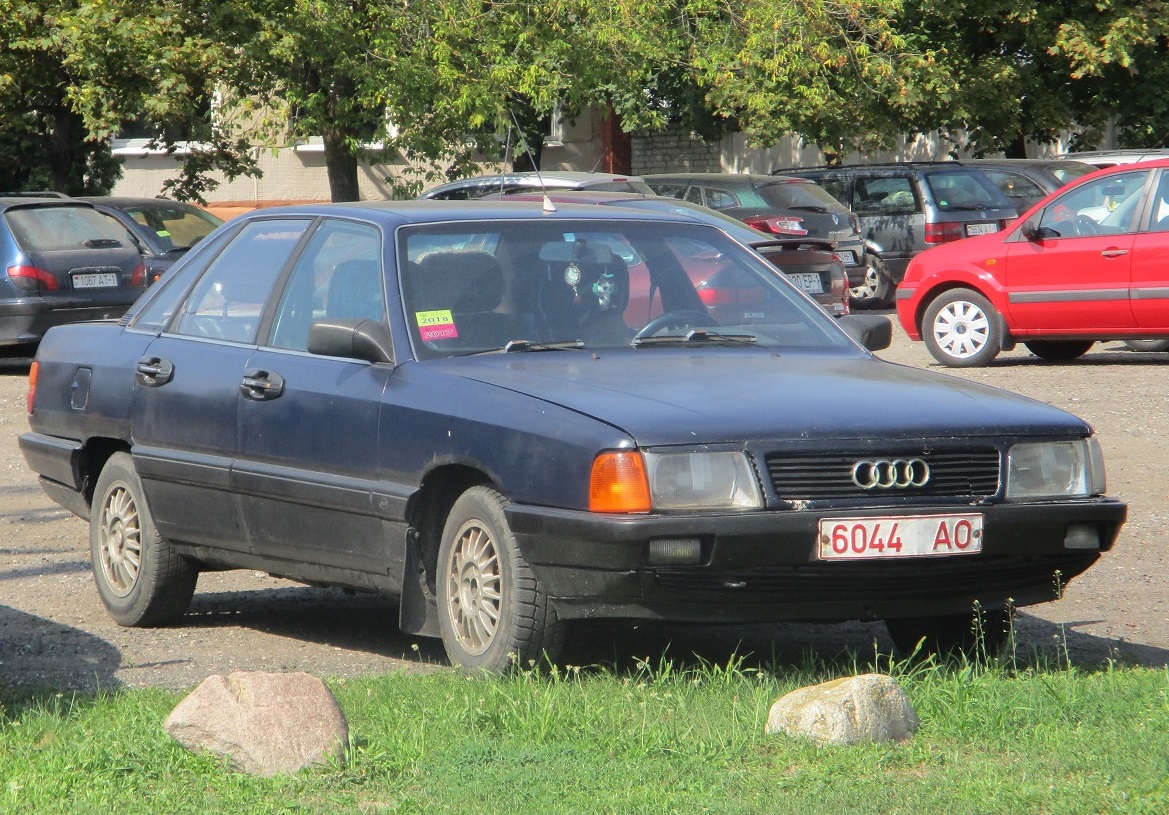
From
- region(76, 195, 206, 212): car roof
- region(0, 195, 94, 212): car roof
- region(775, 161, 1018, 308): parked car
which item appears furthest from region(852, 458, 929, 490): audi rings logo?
region(775, 161, 1018, 308): parked car

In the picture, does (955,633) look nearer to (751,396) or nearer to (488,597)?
(751,396)

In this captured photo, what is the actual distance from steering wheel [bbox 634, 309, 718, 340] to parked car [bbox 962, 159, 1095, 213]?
1691 cm

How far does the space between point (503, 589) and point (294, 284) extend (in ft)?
5.82

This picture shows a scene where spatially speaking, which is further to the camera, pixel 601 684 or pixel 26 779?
pixel 601 684

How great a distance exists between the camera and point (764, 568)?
16.2ft

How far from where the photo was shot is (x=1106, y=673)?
529 cm

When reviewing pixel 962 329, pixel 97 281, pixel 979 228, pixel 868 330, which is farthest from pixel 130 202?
pixel 868 330

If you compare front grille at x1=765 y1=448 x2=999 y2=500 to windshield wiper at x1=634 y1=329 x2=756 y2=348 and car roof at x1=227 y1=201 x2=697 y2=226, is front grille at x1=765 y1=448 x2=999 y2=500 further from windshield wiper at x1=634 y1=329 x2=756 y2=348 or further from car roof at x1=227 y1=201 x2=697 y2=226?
car roof at x1=227 y1=201 x2=697 y2=226

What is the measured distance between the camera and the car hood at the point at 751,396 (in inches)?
198

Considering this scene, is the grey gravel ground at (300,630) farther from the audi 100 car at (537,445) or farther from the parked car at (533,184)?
the parked car at (533,184)

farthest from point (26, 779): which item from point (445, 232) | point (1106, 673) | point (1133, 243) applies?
point (1133, 243)

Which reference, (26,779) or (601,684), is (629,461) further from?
(26,779)

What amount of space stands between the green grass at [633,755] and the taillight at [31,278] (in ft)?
39.6

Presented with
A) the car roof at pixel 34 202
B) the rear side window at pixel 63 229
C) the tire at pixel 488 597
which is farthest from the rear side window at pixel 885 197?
the tire at pixel 488 597
